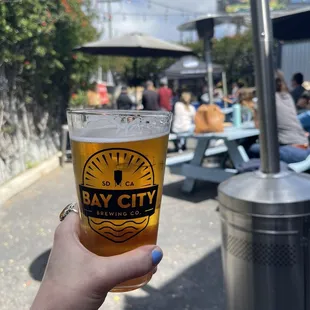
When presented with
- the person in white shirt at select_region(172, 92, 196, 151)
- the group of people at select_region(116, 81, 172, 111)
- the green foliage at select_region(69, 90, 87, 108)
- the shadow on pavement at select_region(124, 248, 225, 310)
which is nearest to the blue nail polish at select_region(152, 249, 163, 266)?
the shadow on pavement at select_region(124, 248, 225, 310)

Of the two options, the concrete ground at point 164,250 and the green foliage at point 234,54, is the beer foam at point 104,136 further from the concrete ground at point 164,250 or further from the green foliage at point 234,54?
the green foliage at point 234,54

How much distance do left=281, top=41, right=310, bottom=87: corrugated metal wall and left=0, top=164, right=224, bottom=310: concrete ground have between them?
525 inches

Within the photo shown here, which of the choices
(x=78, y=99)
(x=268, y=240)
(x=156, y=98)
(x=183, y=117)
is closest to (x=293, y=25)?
(x=183, y=117)

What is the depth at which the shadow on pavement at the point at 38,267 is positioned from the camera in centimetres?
317

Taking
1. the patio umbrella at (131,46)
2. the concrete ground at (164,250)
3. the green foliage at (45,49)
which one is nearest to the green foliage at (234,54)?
the patio umbrella at (131,46)

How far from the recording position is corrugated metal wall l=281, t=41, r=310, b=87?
1692cm

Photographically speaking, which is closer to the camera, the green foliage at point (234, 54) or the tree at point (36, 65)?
the tree at point (36, 65)

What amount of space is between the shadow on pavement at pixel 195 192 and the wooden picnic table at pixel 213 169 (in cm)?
11

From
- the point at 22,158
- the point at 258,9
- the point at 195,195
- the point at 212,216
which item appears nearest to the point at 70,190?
the point at 22,158

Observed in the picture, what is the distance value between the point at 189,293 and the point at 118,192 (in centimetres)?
215

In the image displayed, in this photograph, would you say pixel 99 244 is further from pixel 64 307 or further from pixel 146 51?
pixel 146 51

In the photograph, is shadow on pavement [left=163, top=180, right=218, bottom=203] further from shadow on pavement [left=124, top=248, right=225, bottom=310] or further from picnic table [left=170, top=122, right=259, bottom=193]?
shadow on pavement [left=124, top=248, right=225, bottom=310]

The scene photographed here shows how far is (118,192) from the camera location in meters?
0.99

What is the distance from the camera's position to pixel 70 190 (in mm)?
5449
